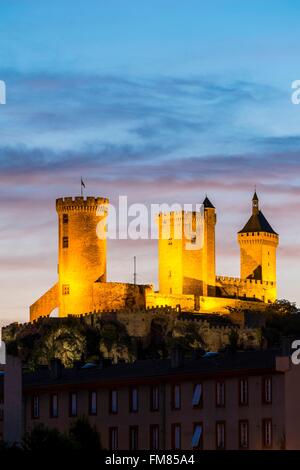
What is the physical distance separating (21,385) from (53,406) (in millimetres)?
2607

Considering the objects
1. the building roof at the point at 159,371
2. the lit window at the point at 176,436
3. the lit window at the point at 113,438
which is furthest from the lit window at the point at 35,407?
the lit window at the point at 176,436

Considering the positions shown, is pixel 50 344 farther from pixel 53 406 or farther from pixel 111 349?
pixel 53 406

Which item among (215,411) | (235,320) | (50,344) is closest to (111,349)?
(50,344)

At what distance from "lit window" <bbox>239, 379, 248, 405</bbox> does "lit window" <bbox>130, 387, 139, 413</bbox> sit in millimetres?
7018

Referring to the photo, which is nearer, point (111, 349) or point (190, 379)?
point (190, 379)

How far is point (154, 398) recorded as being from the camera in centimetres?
10588

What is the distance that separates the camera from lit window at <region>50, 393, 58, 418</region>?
11081 centimetres

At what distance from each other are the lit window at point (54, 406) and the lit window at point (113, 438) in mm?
4694

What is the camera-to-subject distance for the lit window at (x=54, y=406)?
11081 centimetres

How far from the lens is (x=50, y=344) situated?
180750mm

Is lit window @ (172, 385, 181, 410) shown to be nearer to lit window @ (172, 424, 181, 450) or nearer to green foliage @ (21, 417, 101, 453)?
lit window @ (172, 424, 181, 450)

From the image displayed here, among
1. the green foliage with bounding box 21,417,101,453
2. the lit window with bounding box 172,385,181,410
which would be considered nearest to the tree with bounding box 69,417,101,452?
the green foliage with bounding box 21,417,101,453
